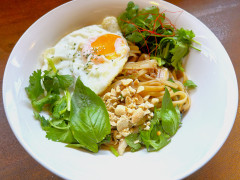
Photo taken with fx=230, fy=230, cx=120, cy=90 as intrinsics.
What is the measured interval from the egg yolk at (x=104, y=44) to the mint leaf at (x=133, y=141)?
33.9 inches

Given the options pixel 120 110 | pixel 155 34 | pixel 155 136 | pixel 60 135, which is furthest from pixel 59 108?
pixel 155 34

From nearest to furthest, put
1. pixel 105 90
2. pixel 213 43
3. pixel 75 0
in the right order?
pixel 213 43 < pixel 105 90 < pixel 75 0

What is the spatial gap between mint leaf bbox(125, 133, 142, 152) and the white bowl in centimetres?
6

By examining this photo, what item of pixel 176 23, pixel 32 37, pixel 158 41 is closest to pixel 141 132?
pixel 158 41

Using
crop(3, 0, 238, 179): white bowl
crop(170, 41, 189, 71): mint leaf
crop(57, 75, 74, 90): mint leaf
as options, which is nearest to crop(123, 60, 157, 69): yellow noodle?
crop(170, 41, 189, 71): mint leaf

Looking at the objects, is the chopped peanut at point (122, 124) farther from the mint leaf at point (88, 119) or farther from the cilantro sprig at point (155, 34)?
the cilantro sprig at point (155, 34)

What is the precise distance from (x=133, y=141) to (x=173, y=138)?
329 mm

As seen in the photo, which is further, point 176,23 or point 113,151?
point 176,23

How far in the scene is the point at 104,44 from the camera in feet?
7.57

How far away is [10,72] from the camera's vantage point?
1973mm

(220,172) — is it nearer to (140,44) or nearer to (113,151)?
(113,151)

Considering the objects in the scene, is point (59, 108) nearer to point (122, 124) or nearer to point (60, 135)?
point (60, 135)

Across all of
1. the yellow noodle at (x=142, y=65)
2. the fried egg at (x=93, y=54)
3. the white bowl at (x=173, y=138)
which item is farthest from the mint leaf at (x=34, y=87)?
the yellow noodle at (x=142, y=65)

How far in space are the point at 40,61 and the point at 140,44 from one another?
3.45 ft
